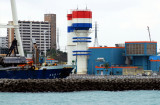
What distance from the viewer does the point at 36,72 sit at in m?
103

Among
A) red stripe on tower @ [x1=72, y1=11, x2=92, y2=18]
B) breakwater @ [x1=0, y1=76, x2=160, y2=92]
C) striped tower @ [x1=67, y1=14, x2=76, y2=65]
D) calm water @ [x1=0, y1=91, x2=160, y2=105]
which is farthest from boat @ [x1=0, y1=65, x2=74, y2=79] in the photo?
striped tower @ [x1=67, y1=14, x2=76, y2=65]

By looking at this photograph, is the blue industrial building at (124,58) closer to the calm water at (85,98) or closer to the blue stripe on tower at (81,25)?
the blue stripe on tower at (81,25)

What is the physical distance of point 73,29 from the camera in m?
153

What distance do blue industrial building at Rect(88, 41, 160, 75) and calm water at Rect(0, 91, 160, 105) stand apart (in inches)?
2844

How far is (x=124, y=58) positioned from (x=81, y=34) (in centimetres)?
1445

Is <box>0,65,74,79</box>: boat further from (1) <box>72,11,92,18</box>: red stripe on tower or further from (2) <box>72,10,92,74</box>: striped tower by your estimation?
(1) <box>72,11,92,18</box>: red stripe on tower

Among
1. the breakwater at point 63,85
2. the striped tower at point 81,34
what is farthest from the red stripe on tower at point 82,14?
the breakwater at point 63,85

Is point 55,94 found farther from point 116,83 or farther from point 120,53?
point 120,53

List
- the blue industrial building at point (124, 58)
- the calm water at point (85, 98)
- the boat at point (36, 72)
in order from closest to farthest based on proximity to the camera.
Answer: the calm water at point (85, 98) → the boat at point (36, 72) → the blue industrial building at point (124, 58)

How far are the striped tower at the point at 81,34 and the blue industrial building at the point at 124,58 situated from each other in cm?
199

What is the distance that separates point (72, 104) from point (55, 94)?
11.3 meters

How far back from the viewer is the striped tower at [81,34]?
487 ft

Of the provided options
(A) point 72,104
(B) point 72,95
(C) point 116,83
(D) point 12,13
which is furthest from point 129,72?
(A) point 72,104

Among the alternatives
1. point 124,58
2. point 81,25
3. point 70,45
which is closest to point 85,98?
point 81,25
